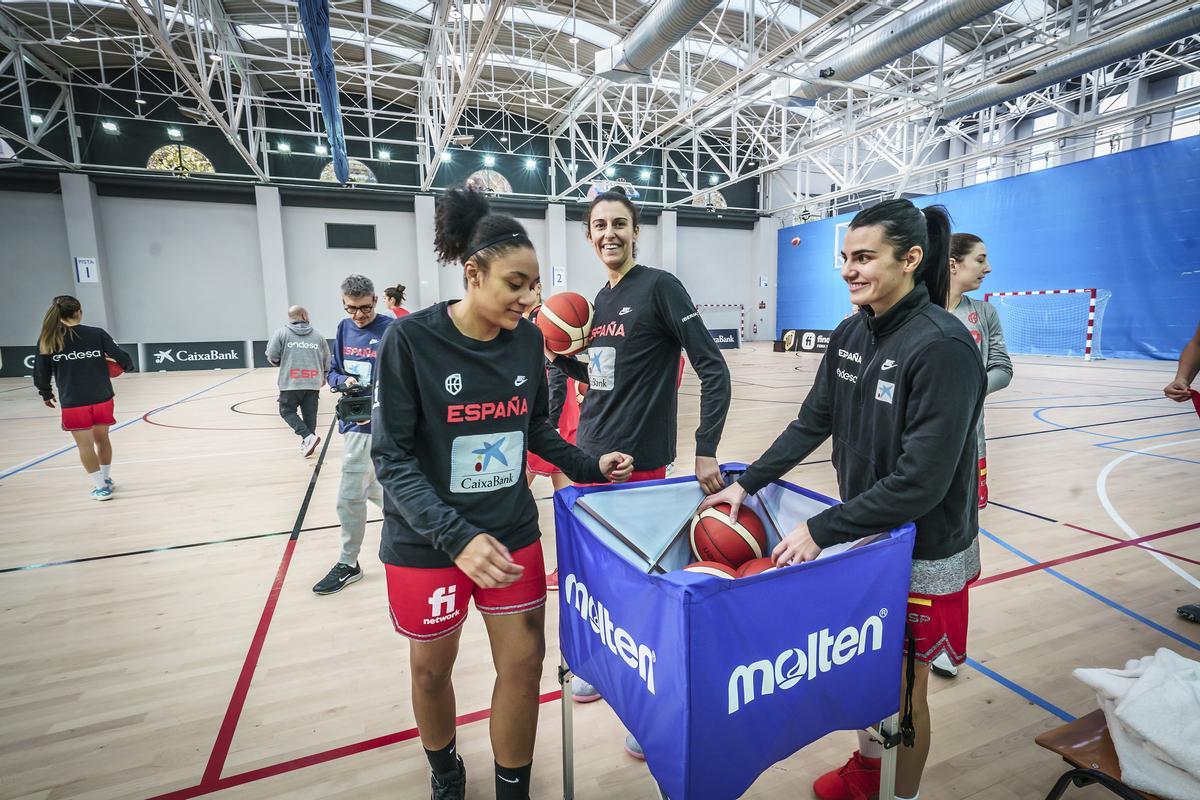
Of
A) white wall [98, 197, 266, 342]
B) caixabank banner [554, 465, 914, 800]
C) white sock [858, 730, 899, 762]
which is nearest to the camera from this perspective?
caixabank banner [554, 465, 914, 800]

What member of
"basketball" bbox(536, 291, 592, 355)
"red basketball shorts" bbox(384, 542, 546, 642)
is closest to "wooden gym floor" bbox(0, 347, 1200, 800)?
"red basketball shorts" bbox(384, 542, 546, 642)

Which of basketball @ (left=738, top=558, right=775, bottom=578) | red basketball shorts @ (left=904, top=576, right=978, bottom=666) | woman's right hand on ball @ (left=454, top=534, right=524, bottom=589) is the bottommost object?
red basketball shorts @ (left=904, top=576, right=978, bottom=666)

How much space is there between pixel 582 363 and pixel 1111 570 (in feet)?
10.5

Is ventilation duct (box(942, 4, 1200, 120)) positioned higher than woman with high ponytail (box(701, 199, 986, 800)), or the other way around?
ventilation duct (box(942, 4, 1200, 120))

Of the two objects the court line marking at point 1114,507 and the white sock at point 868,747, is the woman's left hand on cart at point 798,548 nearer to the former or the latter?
the white sock at point 868,747

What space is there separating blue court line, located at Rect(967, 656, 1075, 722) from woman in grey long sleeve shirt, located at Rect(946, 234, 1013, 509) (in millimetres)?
1024

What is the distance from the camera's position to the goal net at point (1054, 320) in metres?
13.3

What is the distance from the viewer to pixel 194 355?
1600cm

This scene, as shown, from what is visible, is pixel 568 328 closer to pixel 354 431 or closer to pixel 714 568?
pixel 714 568

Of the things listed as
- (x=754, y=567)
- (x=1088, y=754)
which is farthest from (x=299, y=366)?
(x=1088, y=754)

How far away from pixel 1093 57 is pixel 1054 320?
21.2 ft

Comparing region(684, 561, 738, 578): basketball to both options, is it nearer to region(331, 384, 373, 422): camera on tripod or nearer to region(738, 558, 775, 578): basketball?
region(738, 558, 775, 578): basketball

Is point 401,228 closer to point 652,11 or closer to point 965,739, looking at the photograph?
point 652,11

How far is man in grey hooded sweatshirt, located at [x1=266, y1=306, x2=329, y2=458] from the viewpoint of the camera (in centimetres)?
607
